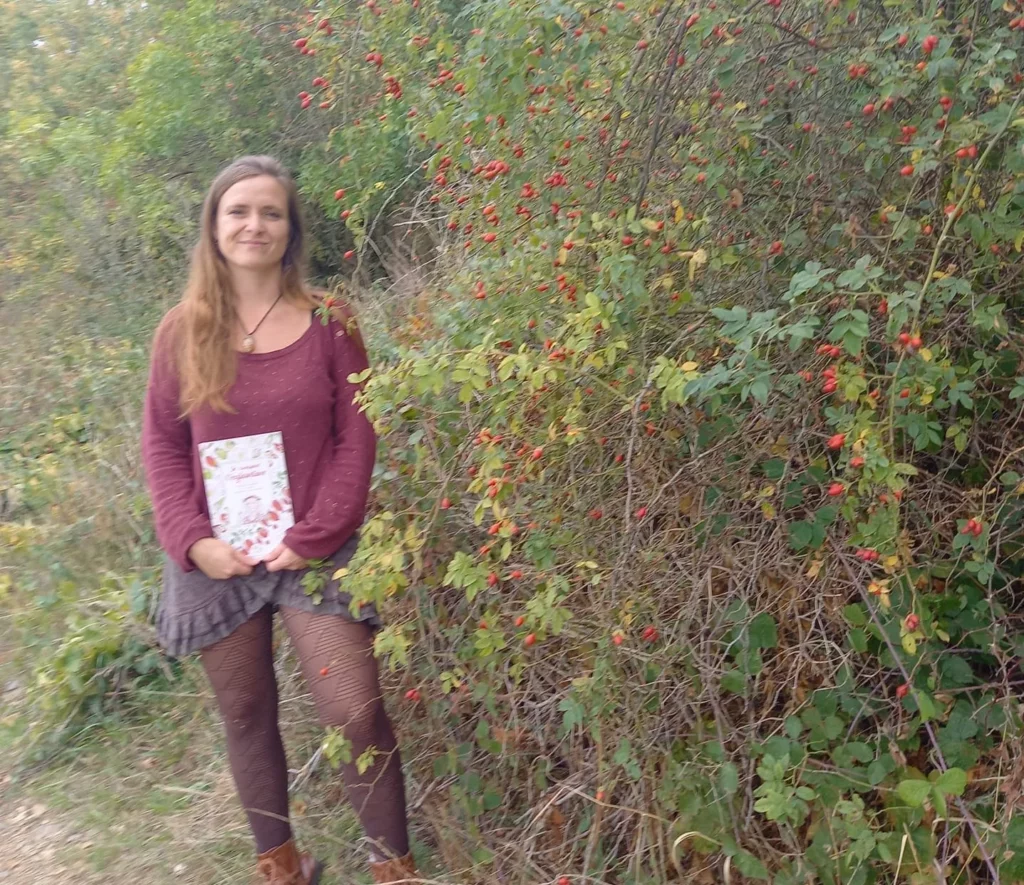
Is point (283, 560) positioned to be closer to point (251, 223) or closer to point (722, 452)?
point (251, 223)

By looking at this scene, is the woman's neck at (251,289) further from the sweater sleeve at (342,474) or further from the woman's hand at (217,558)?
the woman's hand at (217,558)

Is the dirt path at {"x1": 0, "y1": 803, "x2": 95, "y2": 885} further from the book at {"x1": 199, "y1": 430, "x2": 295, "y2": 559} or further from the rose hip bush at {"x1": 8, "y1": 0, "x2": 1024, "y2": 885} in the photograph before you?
the book at {"x1": 199, "y1": 430, "x2": 295, "y2": 559}

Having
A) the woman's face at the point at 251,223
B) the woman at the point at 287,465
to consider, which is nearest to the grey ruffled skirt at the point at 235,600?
the woman at the point at 287,465

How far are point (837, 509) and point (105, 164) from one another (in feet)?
17.4

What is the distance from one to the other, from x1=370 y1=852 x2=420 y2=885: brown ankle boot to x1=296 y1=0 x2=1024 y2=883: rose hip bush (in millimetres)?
254

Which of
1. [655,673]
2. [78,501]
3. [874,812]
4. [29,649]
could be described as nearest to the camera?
[874,812]

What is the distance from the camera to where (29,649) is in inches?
152

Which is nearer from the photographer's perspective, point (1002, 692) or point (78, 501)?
point (1002, 692)

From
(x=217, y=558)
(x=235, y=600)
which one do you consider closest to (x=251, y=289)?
(x=217, y=558)

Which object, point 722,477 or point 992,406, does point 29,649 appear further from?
point 992,406

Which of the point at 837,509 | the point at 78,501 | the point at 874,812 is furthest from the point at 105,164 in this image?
the point at 874,812

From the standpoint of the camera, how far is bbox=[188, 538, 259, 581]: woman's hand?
2.19 metres

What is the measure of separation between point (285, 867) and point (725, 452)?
5.35 feet

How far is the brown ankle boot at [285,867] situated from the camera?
245 centimetres
